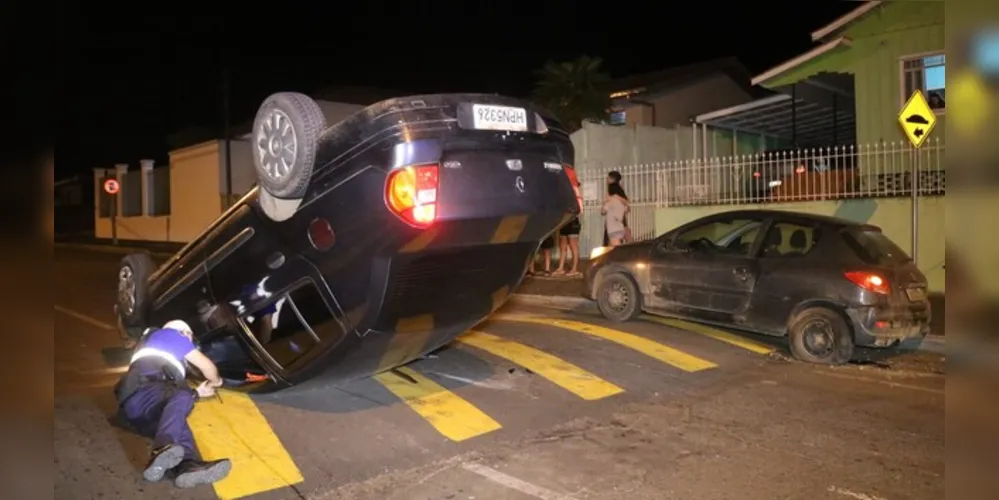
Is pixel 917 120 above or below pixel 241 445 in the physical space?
above

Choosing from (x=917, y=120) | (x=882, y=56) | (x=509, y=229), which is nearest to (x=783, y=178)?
(x=882, y=56)

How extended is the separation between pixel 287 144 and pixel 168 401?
1720 mm

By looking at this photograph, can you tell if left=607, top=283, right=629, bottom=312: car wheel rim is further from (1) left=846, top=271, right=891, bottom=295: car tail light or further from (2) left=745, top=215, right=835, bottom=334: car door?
(1) left=846, top=271, right=891, bottom=295: car tail light

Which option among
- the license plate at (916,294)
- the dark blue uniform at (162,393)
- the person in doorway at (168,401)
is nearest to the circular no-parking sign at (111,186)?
the person in doorway at (168,401)

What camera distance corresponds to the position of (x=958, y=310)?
188 cm

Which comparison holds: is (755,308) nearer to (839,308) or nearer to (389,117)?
(839,308)

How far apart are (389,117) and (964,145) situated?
10.4 feet

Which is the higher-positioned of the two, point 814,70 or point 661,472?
point 814,70

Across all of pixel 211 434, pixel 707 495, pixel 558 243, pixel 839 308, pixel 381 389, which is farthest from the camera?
pixel 558 243

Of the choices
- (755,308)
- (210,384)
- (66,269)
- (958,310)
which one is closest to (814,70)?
(755,308)

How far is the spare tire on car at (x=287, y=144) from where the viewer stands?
4.49m

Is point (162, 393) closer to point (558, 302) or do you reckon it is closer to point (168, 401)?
point (168, 401)

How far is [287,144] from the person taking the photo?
4.56 meters

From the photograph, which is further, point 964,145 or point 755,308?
point 755,308
